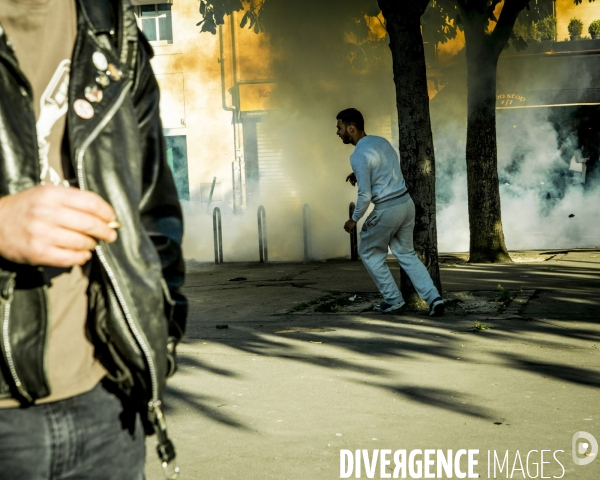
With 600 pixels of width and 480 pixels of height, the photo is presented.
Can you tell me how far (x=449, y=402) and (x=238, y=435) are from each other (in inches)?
49.7

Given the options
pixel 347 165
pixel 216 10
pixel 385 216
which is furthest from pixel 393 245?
pixel 347 165

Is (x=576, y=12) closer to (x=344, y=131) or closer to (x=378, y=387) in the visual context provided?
A: (x=344, y=131)

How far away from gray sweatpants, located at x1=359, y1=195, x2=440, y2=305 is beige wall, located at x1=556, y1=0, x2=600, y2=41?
1317cm

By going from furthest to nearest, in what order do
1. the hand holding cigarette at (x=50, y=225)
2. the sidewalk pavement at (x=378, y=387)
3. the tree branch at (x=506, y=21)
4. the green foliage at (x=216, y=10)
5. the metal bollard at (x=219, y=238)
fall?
the metal bollard at (x=219, y=238) < the green foliage at (x=216, y=10) < the tree branch at (x=506, y=21) < the sidewalk pavement at (x=378, y=387) < the hand holding cigarette at (x=50, y=225)

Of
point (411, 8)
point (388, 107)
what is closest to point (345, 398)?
point (411, 8)

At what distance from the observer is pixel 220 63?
23.0m

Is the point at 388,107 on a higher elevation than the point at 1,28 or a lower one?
higher

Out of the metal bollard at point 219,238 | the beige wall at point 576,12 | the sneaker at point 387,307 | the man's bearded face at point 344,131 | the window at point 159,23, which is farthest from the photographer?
the window at point 159,23

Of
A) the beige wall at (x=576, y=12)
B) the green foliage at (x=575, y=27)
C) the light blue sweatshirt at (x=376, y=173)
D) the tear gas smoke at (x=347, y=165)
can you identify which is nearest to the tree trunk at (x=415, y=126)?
the light blue sweatshirt at (x=376, y=173)

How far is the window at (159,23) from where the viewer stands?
75.4ft

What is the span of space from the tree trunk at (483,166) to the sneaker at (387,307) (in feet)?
15.2

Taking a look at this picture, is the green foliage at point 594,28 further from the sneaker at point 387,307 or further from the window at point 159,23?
the sneaker at point 387,307

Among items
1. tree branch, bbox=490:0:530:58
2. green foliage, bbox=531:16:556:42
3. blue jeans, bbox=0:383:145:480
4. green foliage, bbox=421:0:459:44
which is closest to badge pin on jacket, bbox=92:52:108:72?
blue jeans, bbox=0:383:145:480

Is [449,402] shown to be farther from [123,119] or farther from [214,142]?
[214,142]
